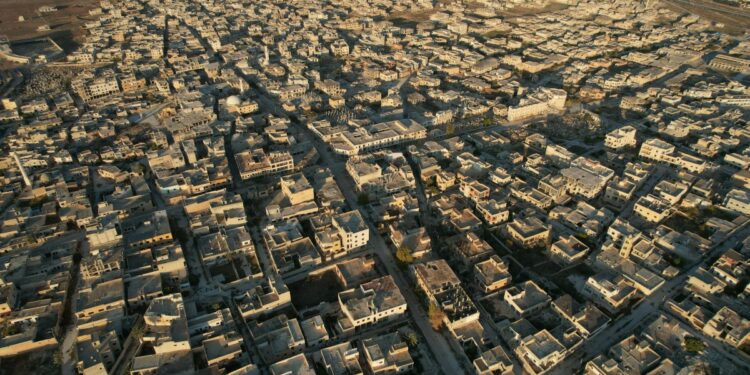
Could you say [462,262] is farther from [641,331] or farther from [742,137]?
[742,137]

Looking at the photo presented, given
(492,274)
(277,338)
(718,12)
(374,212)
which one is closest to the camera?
(277,338)

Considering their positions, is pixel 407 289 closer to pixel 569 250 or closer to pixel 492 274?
pixel 492 274

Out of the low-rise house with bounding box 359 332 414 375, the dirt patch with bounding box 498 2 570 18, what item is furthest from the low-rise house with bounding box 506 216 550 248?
the dirt patch with bounding box 498 2 570 18

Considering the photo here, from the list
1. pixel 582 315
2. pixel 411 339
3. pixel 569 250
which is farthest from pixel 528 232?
pixel 411 339

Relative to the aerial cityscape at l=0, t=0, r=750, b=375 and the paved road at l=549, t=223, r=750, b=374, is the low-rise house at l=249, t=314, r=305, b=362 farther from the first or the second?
the paved road at l=549, t=223, r=750, b=374

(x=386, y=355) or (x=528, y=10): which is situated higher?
(x=528, y=10)
